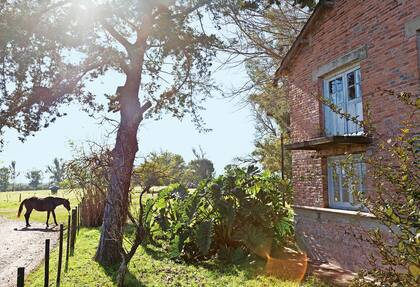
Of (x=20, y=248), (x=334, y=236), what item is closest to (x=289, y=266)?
(x=334, y=236)

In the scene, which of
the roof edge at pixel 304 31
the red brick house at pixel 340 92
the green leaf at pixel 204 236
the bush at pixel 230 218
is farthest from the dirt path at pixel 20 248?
the roof edge at pixel 304 31

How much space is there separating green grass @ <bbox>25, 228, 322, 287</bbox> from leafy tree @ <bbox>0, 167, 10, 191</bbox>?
239ft

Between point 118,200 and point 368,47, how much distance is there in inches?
287

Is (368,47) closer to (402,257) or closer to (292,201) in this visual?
(292,201)

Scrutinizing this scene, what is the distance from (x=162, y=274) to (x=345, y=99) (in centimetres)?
636

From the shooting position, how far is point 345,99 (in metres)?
9.25

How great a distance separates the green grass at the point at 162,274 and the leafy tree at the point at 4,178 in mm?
72996

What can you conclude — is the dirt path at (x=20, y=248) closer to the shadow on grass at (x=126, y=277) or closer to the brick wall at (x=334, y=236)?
the shadow on grass at (x=126, y=277)

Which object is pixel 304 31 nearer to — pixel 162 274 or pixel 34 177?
pixel 162 274

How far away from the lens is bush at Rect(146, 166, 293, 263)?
384 inches

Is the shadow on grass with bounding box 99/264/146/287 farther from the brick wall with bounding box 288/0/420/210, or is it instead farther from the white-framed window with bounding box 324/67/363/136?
the white-framed window with bounding box 324/67/363/136

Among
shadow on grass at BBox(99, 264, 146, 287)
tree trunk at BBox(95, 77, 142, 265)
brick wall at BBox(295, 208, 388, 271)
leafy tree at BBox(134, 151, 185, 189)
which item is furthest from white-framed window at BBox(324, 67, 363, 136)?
shadow on grass at BBox(99, 264, 146, 287)

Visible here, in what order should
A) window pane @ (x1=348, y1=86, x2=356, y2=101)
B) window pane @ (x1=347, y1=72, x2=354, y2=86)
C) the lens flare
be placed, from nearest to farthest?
the lens flare → window pane @ (x1=348, y1=86, x2=356, y2=101) → window pane @ (x1=347, y1=72, x2=354, y2=86)

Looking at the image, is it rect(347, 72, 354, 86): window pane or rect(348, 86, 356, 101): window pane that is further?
rect(347, 72, 354, 86): window pane
